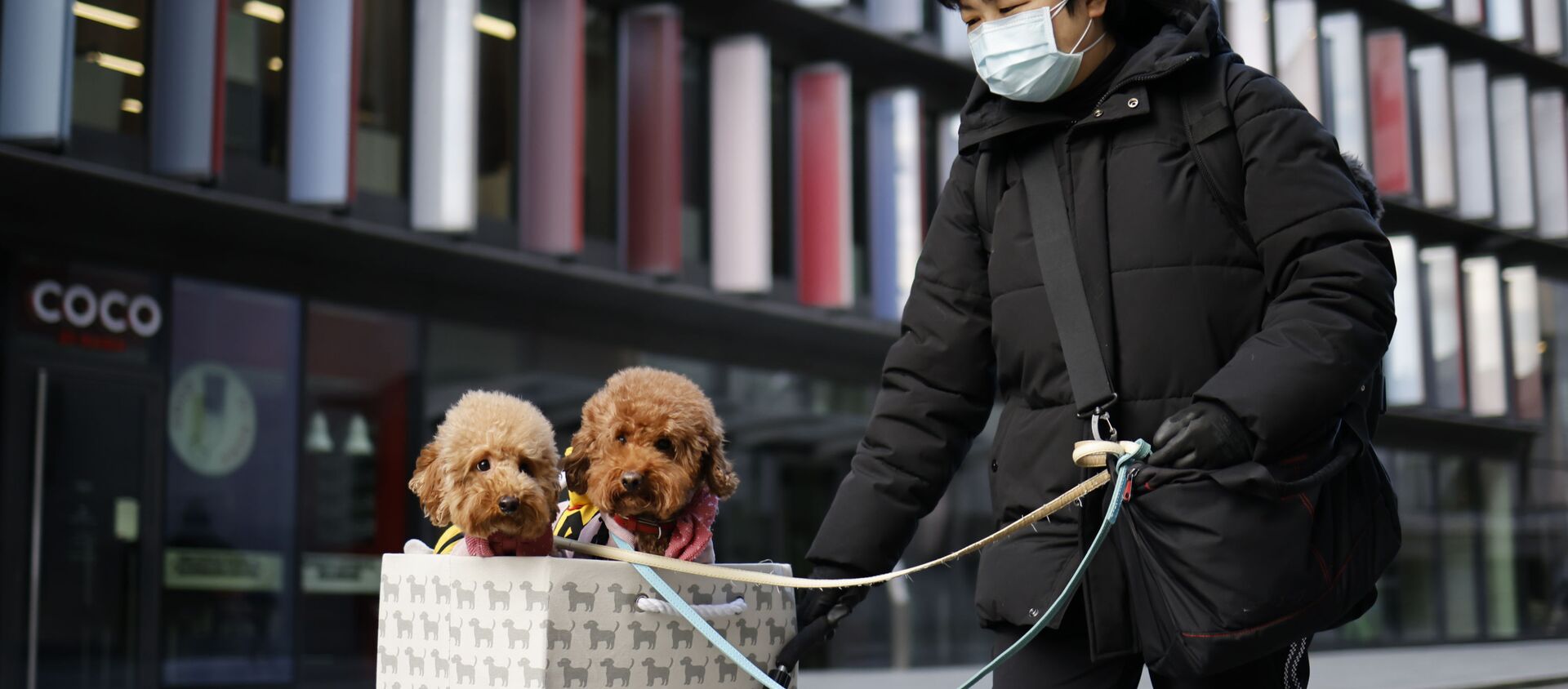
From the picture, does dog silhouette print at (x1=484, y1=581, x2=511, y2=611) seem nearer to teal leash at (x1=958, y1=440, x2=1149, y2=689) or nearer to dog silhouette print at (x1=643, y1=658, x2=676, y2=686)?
dog silhouette print at (x1=643, y1=658, x2=676, y2=686)

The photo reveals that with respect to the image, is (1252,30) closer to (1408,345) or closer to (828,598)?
(1408,345)

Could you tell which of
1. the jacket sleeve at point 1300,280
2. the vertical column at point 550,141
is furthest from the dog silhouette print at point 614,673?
the vertical column at point 550,141

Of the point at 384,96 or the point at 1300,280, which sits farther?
the point at 384,96

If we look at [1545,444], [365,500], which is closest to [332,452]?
[365,500]

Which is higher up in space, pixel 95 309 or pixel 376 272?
pixel 376 272

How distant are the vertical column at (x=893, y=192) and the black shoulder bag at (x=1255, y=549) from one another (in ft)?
44.6

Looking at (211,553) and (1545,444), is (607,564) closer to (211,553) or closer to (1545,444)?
(211,553)

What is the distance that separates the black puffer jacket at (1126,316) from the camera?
2383 mm

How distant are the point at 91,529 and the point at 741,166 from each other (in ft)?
20.9

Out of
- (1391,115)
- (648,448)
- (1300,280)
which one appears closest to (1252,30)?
(1391,115)

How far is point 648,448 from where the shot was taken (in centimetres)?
235

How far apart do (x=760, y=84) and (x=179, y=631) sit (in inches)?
271

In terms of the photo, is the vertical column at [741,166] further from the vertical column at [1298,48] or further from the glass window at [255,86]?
the vertical column at [1298,48]

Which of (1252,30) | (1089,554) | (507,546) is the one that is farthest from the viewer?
(1252,30)
